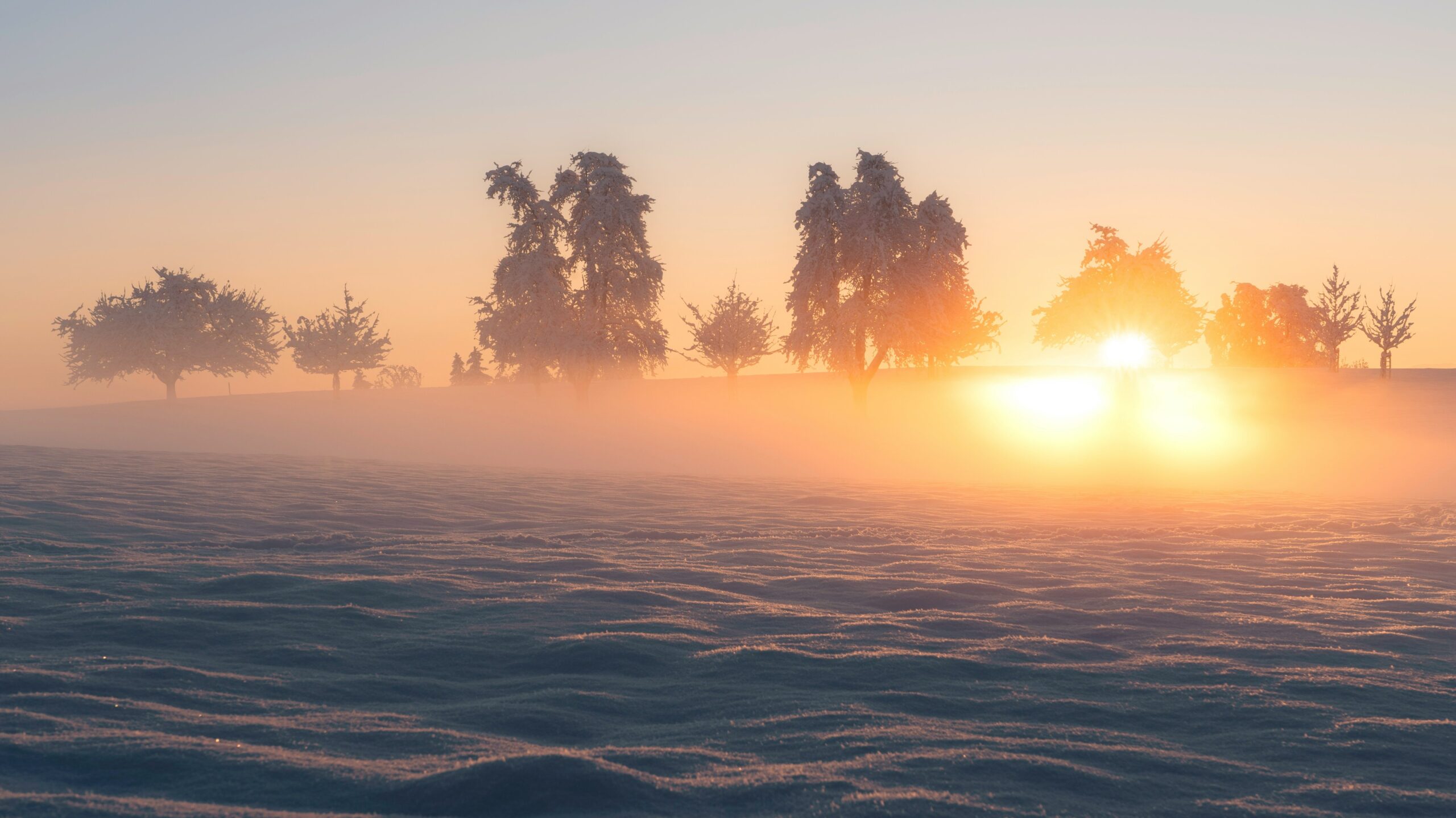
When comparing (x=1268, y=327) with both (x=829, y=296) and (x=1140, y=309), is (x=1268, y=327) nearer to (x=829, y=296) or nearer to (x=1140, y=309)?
(x=1140, y=309)

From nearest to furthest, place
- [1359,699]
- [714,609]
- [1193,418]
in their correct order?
[1359,699], [714,609], [1193,418]

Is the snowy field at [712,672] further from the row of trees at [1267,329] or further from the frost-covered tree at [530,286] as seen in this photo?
the row of trees at [1267,329]

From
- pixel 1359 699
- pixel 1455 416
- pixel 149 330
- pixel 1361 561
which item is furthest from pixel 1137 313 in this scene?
pixel 149 330

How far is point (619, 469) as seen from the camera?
1164 inches

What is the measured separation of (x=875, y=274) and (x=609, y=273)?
12.2 meters

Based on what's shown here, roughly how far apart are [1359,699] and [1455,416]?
129 ft

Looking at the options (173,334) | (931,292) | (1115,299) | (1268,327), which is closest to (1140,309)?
(1115,299)

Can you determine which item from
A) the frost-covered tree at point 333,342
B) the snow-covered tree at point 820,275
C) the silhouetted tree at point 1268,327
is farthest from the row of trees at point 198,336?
the silhouetted tree at point 1268,327

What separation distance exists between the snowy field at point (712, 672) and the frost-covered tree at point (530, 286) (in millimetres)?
30382

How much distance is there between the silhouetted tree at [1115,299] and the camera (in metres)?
50.8

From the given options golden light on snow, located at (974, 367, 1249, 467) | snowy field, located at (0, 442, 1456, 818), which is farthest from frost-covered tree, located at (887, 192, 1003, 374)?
snowy field, located at (0, 442, 1456, 818)

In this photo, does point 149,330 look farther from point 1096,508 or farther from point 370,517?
point 1096,508

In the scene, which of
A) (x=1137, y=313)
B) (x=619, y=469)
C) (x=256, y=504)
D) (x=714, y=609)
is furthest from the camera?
(x=1137, y=313)

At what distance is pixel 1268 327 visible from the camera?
266 ft
